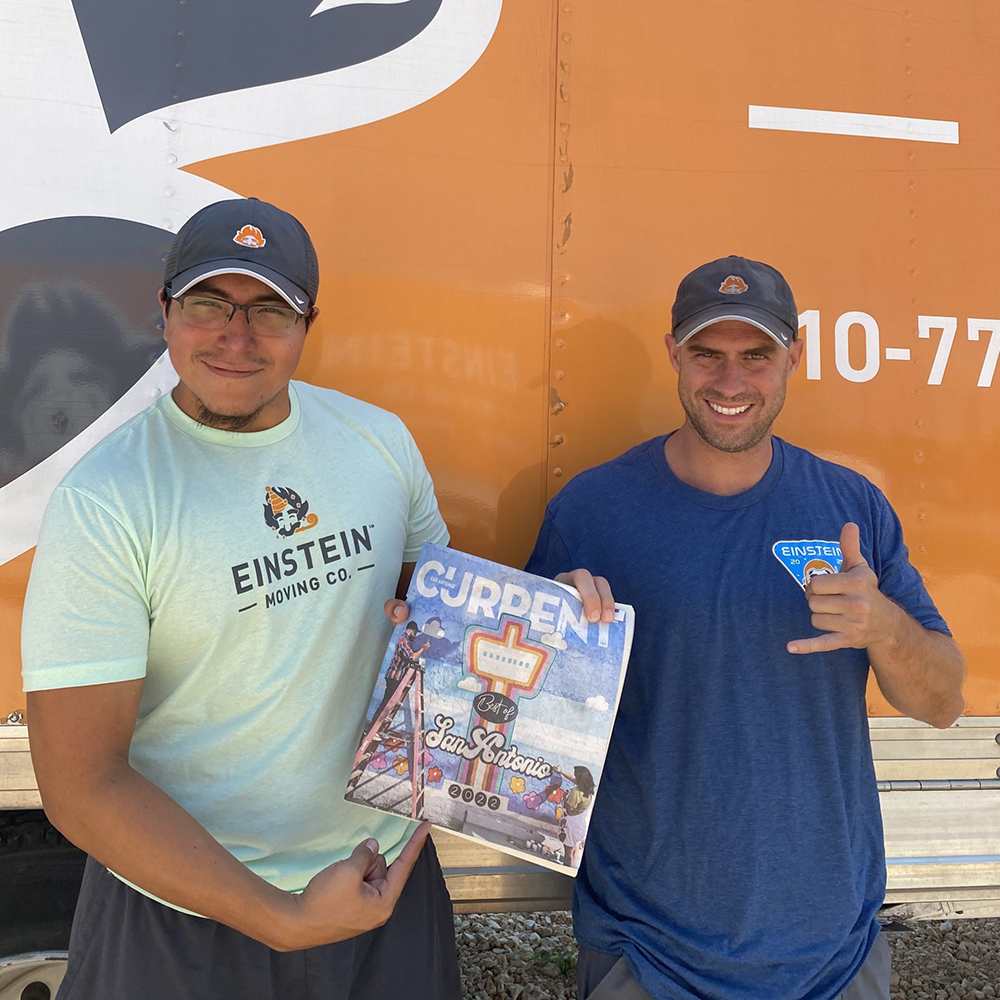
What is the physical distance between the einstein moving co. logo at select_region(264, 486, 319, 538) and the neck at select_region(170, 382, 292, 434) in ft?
0.39

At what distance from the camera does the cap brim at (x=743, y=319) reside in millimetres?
1730

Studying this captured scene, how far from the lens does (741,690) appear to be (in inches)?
64.4

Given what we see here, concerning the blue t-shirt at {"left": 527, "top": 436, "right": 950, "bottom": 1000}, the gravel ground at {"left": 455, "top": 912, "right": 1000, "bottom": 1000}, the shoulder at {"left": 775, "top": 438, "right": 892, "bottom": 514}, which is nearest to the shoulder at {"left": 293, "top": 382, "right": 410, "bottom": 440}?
the blue t-shirt at {"left": 527, "top": 436, "right": 950, "bottom": 1000}

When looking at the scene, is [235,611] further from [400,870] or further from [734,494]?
[734,494]

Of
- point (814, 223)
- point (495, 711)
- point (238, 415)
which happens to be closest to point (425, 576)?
point (495, 711)

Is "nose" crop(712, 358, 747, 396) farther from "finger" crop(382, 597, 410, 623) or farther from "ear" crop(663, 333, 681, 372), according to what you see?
"finger" crop(382, 597, 410, 623)

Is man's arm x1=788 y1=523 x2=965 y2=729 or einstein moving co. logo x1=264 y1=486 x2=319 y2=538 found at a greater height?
einstein moving co. logo x1=264 y1=486 x2=319 y2=538

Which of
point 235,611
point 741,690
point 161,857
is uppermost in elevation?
point 235,611

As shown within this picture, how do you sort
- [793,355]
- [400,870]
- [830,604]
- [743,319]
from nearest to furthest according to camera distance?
1. [400,870]
2. [830,604]
3. [743,319]
4. [793,355]

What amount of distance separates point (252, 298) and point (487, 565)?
2.04 feet

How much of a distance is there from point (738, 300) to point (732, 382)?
0.17m

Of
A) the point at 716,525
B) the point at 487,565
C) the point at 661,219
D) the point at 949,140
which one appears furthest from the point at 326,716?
the point at 949,140

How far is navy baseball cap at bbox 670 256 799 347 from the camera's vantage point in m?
1.74

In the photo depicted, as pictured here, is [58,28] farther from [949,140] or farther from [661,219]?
[949,140]
